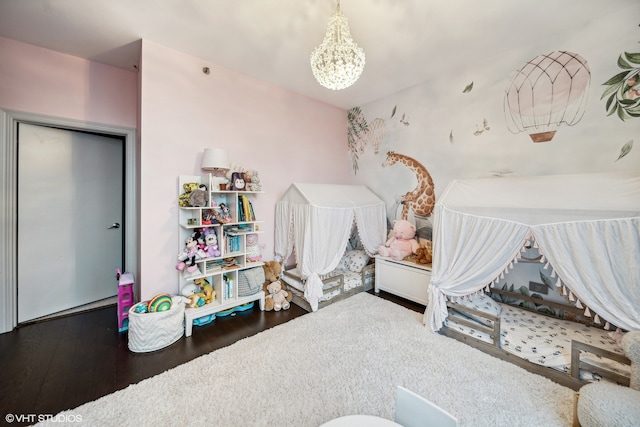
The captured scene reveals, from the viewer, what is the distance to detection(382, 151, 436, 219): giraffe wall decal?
3439 millimetres

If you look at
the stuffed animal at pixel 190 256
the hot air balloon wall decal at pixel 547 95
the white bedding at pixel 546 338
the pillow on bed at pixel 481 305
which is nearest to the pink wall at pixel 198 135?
the stuffed animal at pixel 190 256

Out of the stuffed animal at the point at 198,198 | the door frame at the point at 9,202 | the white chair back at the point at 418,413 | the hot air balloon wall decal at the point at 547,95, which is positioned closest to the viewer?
the white chair back at the point at 418,413

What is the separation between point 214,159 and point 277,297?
1829mm

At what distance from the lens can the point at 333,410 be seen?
1578mm

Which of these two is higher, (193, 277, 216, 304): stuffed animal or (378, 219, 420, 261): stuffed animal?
(378, 219, 420, 261): stuffed animal

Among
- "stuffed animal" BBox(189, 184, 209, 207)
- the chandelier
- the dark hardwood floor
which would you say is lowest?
the dark hardwood floor

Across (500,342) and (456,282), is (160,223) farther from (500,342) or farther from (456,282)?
(500,342)

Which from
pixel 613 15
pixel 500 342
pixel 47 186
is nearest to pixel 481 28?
pixel 613 15

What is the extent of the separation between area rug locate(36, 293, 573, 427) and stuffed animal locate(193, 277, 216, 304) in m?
0.68

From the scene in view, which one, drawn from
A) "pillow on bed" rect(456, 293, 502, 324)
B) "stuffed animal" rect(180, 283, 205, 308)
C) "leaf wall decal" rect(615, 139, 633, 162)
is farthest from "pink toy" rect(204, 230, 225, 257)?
"leaf wall decal" rect(615, 139, 633, 162)

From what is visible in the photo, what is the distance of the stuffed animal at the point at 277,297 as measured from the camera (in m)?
2.99

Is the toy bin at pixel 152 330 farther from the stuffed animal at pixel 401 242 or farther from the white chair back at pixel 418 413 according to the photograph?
the stuffed animal at pixel 401 242

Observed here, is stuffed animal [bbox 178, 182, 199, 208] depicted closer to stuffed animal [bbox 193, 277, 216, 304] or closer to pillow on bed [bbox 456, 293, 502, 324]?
stuffed animal [bbox 193, 277, 216, 304]

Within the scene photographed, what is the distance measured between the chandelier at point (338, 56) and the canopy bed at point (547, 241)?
1.58 m
